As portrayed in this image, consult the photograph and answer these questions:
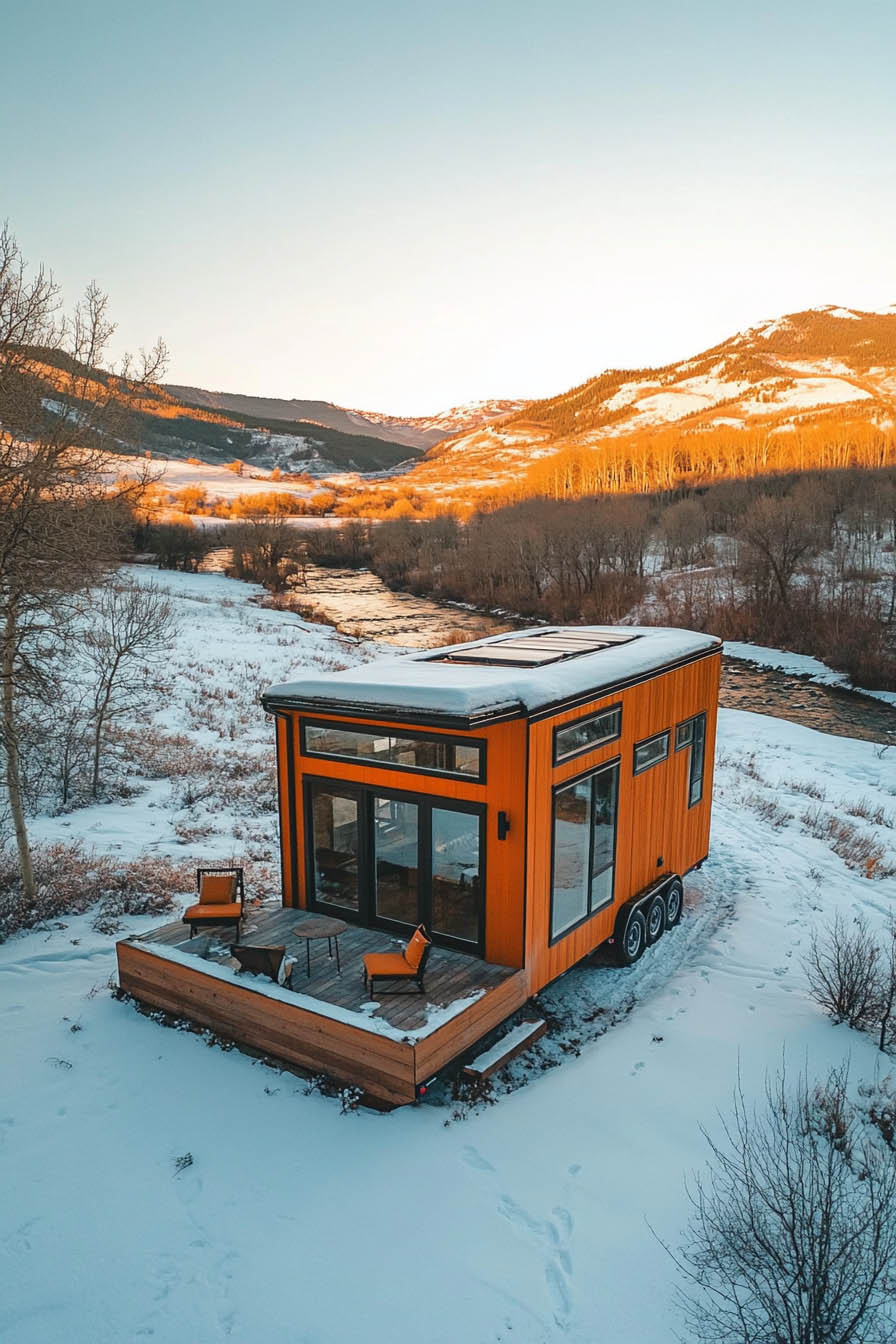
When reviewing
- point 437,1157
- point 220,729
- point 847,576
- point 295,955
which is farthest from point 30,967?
point 847,576

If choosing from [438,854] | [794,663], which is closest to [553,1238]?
[438,854]

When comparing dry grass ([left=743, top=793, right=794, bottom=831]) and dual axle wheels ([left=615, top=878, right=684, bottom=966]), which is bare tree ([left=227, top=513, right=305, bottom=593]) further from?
dual axle wheels ([left=615, top=878, right=684, bottom=966])

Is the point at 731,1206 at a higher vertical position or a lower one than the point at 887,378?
lower

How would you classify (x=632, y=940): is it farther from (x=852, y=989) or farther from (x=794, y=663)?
(x=794, y=663)

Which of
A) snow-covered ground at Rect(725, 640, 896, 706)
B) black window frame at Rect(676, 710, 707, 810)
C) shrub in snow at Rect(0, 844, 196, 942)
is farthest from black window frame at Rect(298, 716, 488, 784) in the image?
snow-covered ground at Rect(725, 640, 896, 706)

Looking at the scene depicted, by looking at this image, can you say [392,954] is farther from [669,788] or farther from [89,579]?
[89,579]
